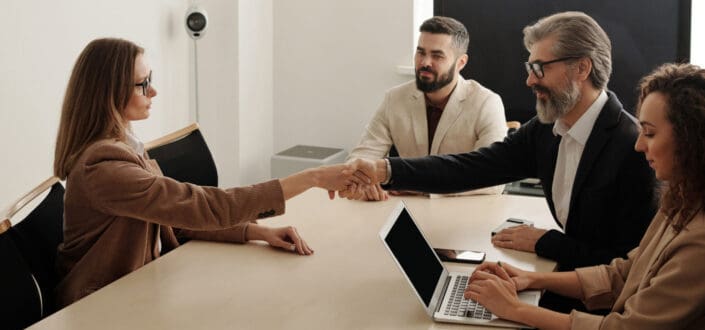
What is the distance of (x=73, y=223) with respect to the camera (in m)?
2.37

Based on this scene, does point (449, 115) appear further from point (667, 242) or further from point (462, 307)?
point (667, 242)

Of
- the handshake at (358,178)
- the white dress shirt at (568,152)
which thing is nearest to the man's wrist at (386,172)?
the handshake at (358,178)

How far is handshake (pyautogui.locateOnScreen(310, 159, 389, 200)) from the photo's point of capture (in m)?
2.91

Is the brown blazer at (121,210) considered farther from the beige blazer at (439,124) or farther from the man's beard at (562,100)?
the beige blazer at (439,124)

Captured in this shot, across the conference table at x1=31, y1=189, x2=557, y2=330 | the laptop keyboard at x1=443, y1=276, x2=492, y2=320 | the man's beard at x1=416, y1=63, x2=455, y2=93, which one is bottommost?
the laptop keyboard at x1=443, y1=276, x2=492, y2=320

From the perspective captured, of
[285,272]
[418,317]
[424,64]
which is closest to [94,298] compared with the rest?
[285,272]

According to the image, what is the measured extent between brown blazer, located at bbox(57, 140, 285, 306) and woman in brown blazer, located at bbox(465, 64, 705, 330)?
675 mm

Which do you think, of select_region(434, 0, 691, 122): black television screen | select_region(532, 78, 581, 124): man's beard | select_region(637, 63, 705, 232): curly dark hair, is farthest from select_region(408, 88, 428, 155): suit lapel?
select_region(637, 63, 705, 232): curly dark hair

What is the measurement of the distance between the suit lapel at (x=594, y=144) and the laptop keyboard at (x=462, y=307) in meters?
0.63

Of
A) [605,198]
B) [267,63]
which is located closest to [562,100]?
[605,198]

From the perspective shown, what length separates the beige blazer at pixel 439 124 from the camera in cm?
380

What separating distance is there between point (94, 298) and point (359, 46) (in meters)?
3.46

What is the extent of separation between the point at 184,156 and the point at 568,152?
4.29ft

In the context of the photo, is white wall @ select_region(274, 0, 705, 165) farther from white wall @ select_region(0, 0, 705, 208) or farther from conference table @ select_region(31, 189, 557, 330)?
conference table @ select_region(31, 189, 557, 330)
